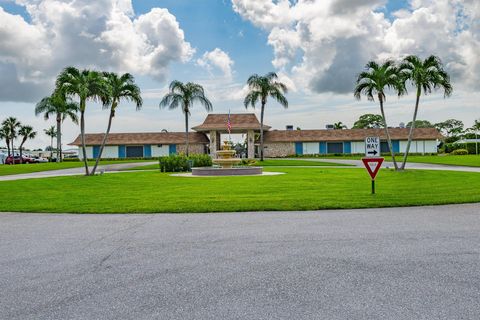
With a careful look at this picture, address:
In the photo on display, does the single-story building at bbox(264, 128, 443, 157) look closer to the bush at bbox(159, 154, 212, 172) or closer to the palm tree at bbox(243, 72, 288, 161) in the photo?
the palm tree at bbox(243, 72, 288, 161)

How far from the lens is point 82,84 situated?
26000 millimetres

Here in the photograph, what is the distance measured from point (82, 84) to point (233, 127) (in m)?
34.7

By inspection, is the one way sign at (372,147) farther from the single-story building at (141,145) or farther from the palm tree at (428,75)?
the single-story building at (141,145)

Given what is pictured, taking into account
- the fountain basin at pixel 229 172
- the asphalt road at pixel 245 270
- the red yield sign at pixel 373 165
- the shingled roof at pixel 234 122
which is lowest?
the asphalt road at pixel 245 270

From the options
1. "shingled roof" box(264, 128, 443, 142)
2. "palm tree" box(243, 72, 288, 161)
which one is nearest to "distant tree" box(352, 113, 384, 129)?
"shingled roof" box(264, 128, 443, 142)

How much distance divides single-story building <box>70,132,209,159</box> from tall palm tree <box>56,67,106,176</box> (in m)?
37.6

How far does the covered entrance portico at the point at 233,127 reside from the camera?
194 feet

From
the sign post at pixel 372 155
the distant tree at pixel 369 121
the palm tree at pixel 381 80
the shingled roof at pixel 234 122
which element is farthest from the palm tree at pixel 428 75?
the distant tree at pixel 369 121

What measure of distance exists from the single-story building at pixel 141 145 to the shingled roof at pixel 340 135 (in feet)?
36.0

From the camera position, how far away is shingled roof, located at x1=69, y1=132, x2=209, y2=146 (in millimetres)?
64438

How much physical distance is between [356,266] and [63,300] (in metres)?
3.22

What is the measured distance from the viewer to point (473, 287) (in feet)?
14.3

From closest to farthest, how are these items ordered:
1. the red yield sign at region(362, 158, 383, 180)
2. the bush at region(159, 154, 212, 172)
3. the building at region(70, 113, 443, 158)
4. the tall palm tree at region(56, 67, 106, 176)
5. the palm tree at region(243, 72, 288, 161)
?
1. the red yield sign at region(362, 158, 383, 180)
2. the tall palm tree at region(56, 67, 106, 176)
3. the bush at region(159, 154, 212, 172)
4. the palm tree at region(243, 72, 288, 161)
5. the building at region(70, 113, 443, 158)

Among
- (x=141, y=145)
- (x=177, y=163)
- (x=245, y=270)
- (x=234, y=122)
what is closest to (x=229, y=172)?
(x=177, y=163)
